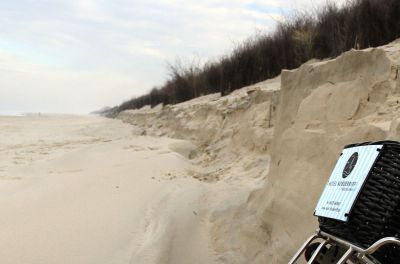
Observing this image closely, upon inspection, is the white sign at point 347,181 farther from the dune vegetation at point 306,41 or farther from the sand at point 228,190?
the dune vegetation at point 306,41

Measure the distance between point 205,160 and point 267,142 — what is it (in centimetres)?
197

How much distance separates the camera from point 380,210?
5.41 feet

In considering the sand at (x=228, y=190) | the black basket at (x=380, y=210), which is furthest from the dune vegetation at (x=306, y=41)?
the black basket at (x=380, y=210)

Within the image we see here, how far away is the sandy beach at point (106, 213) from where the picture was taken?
12.0 feet

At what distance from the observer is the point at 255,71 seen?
1120cm

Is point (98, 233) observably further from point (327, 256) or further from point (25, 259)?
point (327, 256)

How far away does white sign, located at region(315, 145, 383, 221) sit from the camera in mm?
1751

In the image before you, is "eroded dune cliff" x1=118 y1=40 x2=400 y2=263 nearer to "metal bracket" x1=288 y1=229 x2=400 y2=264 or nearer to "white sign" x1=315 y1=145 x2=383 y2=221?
"white sign" x1=315 y1=145 x2=383 y2=221

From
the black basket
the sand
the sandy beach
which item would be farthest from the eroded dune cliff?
the black basket

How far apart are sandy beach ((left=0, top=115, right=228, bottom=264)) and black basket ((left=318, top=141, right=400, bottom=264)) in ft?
6.92

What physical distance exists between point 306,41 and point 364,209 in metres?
7.14

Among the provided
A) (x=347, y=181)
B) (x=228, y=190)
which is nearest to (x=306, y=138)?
(x=347, y=181)

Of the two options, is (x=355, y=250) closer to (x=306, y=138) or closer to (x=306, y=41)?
(x=306, y=138)

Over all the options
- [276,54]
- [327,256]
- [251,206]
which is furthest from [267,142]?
[276,54]
